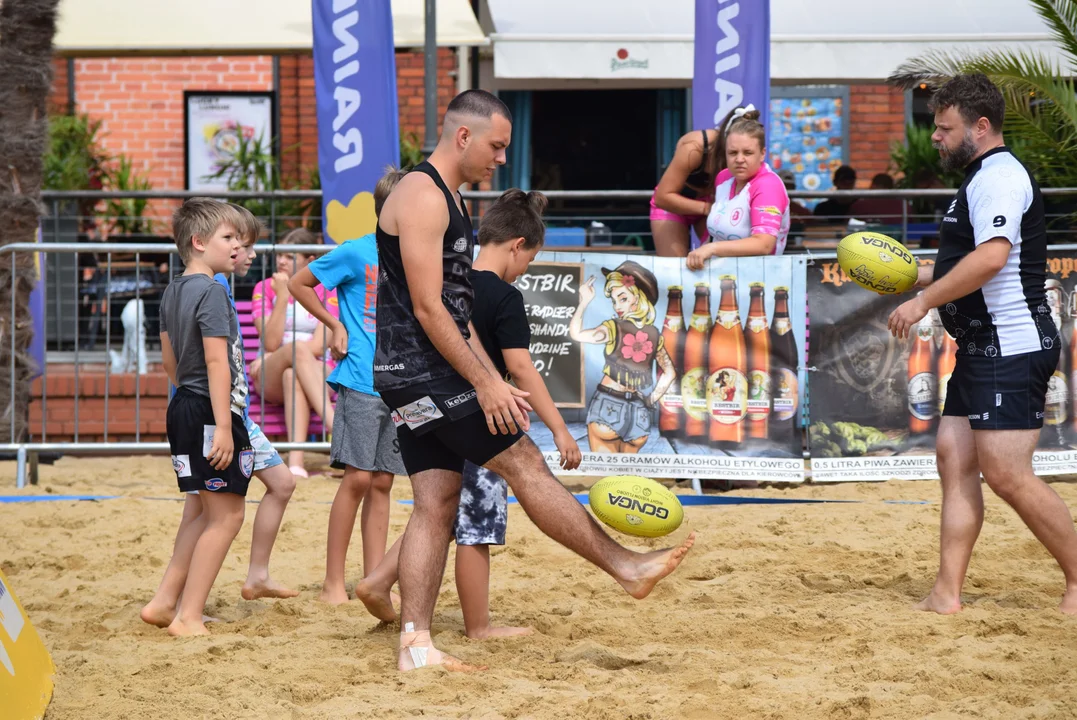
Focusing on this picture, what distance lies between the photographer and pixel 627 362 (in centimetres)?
782

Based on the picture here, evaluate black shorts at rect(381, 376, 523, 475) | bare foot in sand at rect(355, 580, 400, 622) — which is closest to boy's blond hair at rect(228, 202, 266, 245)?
black shorts at rect(381, 376, 523, 475)

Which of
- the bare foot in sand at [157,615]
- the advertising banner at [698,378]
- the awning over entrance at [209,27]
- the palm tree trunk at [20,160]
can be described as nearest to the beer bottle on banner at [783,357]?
the advertising banner at [698,378]

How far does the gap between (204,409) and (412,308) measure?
1.18m

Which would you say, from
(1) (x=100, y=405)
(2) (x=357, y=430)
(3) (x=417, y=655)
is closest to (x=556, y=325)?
(2) (x=357, y=430)

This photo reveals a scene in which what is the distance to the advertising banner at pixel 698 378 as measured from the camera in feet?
25.4

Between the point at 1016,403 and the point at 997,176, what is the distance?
89 centimetres

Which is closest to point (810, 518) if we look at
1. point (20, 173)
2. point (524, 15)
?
point (20, 173)

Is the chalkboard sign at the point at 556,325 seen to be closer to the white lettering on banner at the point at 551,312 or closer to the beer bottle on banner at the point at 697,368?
the white lettering on banner at the point at 551,312

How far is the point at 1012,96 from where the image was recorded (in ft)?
31.8

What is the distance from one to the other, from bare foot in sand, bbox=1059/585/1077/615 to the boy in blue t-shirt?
2.77 meters

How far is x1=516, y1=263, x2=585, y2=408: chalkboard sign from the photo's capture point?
7844 mm

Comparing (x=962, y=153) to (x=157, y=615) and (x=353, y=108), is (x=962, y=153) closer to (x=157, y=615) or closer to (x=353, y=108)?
(x=157, y=615)

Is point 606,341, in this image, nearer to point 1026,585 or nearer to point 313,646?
point 1026,585

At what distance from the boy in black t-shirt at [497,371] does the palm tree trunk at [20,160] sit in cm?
553
